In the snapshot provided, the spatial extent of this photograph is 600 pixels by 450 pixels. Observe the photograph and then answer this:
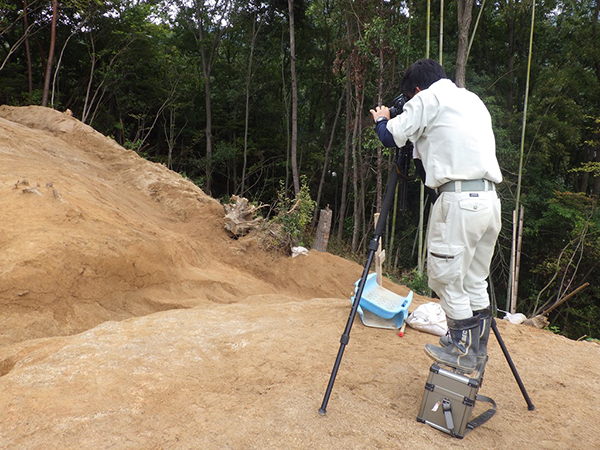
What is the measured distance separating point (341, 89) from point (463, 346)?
1474cm

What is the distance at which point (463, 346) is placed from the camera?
1878 millimetres

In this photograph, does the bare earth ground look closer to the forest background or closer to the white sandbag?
the white sandbag

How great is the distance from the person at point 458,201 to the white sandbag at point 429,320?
1.15 meters

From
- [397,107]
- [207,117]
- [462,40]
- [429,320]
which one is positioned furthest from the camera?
[207,117]

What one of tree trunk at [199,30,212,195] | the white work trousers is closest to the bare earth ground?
the white work trousers

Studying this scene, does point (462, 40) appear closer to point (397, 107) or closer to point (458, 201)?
point (397, 107)

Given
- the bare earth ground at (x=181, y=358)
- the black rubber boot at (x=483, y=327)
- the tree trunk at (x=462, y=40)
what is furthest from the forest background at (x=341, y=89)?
the black rubber boot at (x=483, y=327)

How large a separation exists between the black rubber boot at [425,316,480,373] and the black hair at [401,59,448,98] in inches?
45.4

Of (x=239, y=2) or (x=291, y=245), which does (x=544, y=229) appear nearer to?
(x=291, y=245)

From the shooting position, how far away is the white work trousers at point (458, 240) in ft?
5.80

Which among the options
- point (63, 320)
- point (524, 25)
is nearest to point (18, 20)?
point (63, 320)

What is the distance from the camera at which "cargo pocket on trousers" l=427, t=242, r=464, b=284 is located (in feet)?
5.80

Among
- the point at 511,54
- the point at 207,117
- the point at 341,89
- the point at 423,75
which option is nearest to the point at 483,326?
the point at 423,75

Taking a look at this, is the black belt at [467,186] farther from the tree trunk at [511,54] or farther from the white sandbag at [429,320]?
the tree trunk at [511,54]
